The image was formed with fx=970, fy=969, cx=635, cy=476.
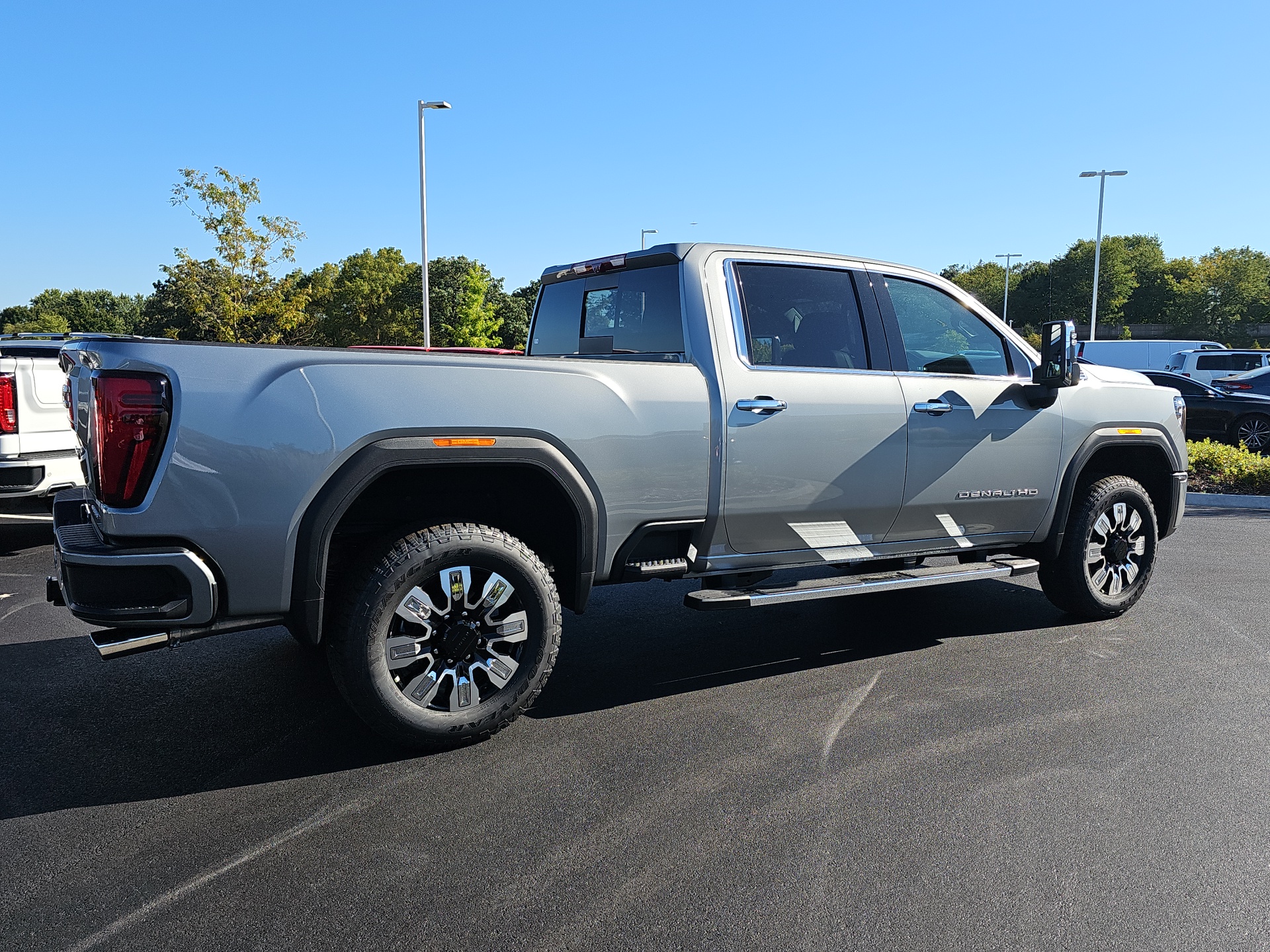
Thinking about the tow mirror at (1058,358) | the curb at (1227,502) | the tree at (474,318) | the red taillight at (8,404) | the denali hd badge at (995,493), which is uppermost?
the tree at (474,318)

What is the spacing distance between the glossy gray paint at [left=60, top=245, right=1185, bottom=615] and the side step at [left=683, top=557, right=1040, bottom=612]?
13 cm

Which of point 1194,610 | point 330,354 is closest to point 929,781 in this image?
point 330,354

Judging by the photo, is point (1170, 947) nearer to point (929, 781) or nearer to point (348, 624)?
point (929, 781)

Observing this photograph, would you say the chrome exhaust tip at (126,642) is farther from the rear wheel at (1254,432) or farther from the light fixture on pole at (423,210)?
the light fixture on pole at (423,210)

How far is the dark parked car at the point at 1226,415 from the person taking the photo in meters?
16.0

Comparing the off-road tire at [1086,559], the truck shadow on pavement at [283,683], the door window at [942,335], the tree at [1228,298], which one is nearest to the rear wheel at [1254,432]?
the truck shadow on pavement at [283,683]

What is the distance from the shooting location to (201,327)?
1305 inches

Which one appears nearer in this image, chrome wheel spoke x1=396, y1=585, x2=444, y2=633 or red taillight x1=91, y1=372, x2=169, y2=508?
red taillight x1=91, y1=372, x2=169, y2=508

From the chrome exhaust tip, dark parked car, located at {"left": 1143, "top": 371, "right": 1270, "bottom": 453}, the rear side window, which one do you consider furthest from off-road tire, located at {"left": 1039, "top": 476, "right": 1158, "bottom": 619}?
dark parked car, located at {"left": 1143, "top": 371, "right": 1270, "bottom": 453}

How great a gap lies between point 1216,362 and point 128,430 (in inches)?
1272

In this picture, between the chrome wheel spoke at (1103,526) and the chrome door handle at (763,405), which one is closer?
the chrome door handle at (763,405)

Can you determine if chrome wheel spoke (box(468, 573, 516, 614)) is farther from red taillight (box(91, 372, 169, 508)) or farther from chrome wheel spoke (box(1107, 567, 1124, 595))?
chrome wheel spoke (box(1107, 567, 1124, 595))

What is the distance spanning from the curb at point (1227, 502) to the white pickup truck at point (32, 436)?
11.3m

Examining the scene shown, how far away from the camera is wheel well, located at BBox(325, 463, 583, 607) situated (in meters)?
3.78
